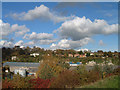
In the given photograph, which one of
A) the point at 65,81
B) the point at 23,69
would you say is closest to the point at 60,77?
the point at 65,81

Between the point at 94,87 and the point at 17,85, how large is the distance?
5.81 metres

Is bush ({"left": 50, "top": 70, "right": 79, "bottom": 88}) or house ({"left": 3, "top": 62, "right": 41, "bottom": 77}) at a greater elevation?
bush ({"left": 50, "top": 70, "right": 79, "bottom": 88})

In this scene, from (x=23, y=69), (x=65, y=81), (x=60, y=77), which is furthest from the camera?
→ (x=23, y=69)

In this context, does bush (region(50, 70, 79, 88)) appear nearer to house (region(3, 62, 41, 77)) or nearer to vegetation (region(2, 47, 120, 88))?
vegetation (region(2, 47, 120, 88))

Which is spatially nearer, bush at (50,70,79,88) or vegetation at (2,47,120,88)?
bush at (50,70,79,88)

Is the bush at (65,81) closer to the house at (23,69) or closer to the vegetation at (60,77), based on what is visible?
the vegetation at (60,77)

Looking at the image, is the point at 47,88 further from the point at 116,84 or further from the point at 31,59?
the point at 31,59

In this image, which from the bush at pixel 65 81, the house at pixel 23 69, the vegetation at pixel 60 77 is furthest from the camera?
the house at pixel 23 69

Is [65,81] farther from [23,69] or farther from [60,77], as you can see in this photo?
[23,69]

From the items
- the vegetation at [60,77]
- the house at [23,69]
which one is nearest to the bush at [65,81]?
the vegetation at [60,77]

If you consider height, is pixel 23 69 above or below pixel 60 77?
below

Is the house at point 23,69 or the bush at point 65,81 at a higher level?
the bush at point 65,81

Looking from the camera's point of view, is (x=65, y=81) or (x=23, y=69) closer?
(x=65, y=81)

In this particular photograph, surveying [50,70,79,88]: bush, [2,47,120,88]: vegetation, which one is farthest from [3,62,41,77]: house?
[50,70,79,88]: bush
